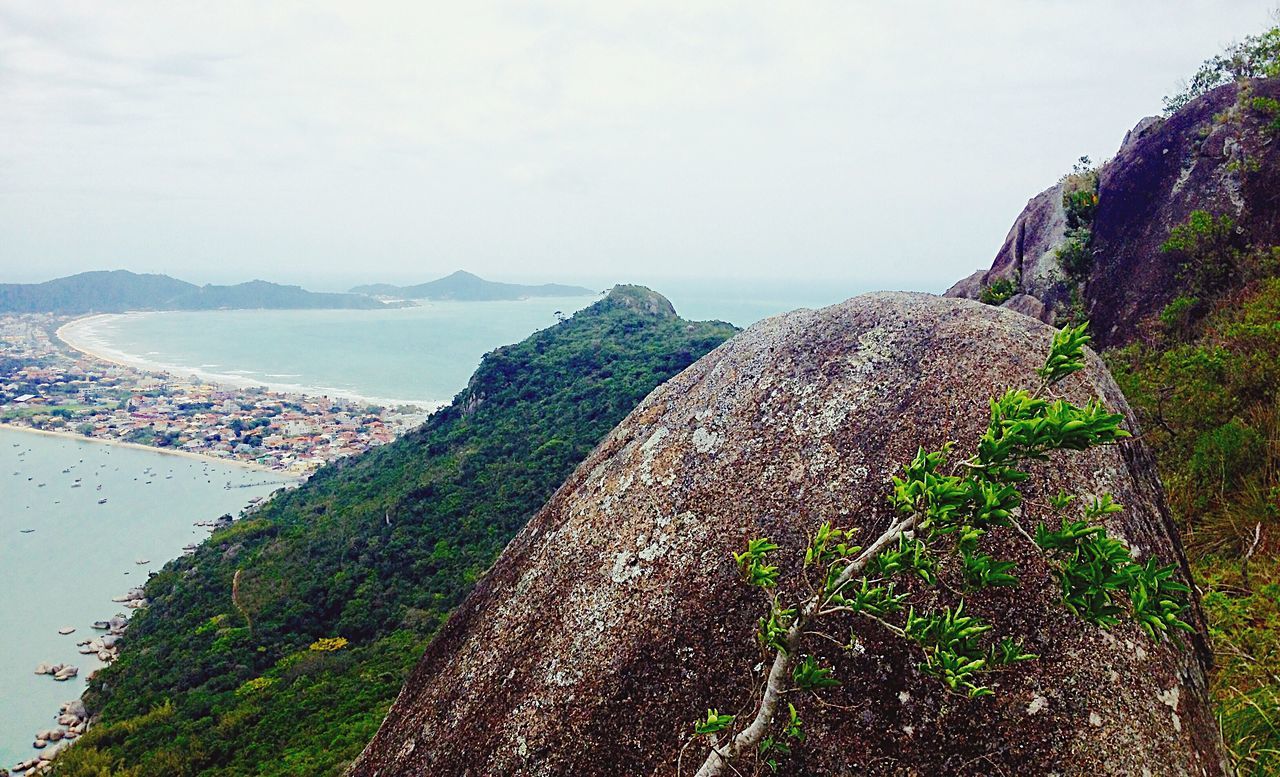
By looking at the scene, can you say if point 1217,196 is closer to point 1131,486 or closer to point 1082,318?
point 1082,318

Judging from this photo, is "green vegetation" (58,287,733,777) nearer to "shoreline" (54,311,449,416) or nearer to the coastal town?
the coastal town

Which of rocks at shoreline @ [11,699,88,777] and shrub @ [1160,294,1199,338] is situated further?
rocks at shoreline @ [11,699,88,777]

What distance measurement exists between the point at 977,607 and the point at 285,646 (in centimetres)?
3268

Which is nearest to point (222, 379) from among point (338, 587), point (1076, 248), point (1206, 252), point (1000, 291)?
point (338, 587)

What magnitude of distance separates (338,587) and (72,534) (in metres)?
43.1

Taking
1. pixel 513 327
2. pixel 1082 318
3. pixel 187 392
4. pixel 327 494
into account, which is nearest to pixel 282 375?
pixel 187 392

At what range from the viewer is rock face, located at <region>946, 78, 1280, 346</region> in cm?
1098

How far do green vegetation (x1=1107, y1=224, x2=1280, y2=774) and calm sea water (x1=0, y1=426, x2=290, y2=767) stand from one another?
4226cm

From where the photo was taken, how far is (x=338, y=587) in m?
31.9

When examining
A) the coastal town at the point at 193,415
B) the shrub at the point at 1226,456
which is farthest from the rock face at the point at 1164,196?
the coastal town at the point at 193,415

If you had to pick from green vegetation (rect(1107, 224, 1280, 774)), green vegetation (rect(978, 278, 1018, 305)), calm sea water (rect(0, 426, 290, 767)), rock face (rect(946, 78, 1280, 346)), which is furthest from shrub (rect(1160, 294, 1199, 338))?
calm sea water (rect(0, 426, 290, 767))

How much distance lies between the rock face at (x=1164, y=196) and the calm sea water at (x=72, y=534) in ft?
142

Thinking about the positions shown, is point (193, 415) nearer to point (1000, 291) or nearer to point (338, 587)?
point (338, 587)

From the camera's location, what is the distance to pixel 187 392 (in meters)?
107
